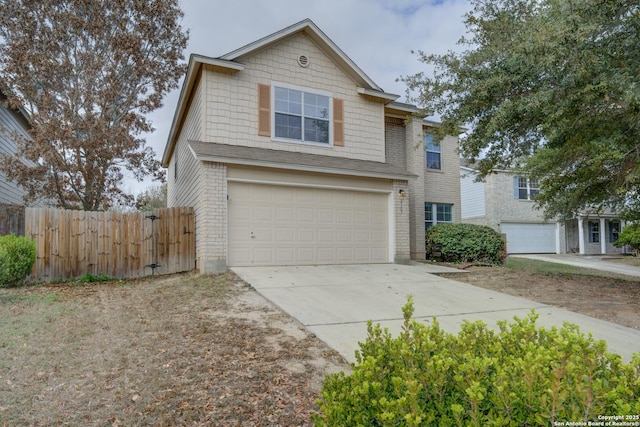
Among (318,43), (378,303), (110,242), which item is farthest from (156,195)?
(378,303)

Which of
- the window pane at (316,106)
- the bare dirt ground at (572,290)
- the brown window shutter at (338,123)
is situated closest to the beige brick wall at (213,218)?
the window pane at (316,106)

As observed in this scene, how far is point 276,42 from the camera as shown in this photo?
11391 mm

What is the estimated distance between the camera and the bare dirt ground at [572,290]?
6.86 meters

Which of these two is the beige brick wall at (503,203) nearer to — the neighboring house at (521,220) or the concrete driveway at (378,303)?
the neighboring house at (521,220)

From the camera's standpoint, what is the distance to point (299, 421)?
121 inches

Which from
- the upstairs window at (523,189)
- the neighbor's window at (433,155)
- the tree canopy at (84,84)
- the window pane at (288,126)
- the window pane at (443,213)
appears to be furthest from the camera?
the upstairs window at (523,189)

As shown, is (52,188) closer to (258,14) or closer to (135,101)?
(135,101)

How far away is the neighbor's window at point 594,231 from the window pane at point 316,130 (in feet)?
78.0

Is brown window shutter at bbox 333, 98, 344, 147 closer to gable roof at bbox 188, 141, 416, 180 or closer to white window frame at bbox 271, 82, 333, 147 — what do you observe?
white window frame at bbox 271, 82, 333, 147

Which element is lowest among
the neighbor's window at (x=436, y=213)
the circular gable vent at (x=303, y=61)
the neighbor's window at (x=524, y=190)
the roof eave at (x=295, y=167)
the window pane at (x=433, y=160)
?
the neighbor's window at (x=436, y=213)

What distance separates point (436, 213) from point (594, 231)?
59.8ft

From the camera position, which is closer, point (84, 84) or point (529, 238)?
point (84, 84)

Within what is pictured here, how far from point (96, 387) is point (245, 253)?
6.56 meters

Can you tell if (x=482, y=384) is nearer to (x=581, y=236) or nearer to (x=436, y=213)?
(x=436, y=213)
